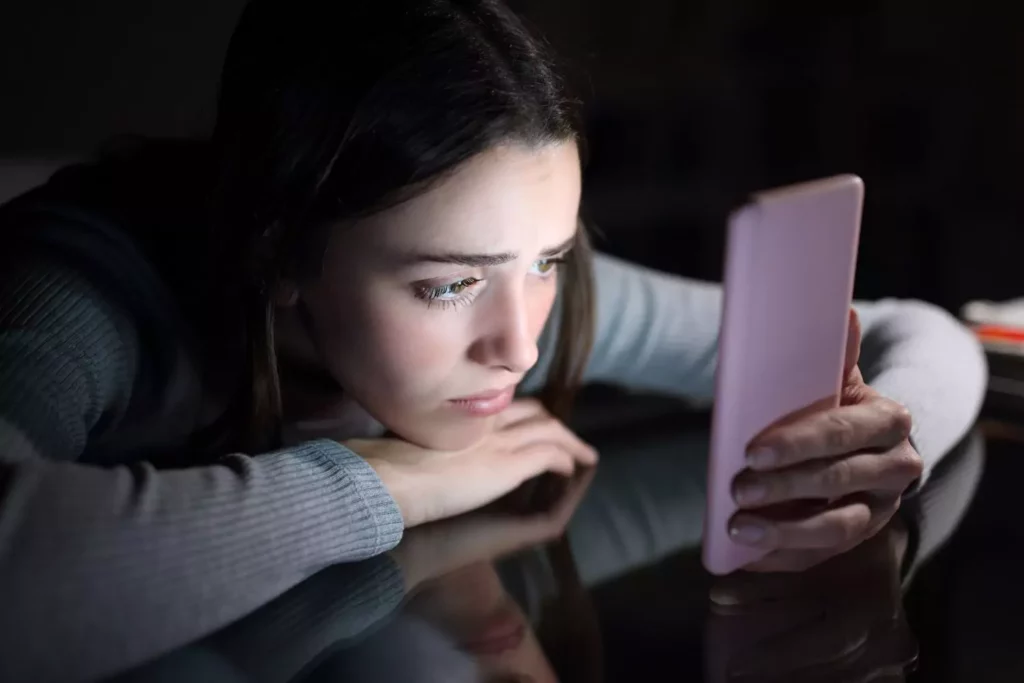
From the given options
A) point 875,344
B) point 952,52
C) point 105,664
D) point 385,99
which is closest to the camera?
point 105,664

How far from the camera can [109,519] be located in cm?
50

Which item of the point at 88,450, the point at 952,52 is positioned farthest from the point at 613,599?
the point at 952,52

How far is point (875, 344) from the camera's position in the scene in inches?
33.3

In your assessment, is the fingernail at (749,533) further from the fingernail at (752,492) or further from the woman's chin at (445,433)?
the woman's chin at (445,433)

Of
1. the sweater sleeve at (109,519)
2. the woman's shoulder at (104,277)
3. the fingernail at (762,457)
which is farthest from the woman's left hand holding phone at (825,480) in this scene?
the woman's shoulder at (104,277)

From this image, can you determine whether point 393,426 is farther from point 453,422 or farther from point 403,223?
point 403,223

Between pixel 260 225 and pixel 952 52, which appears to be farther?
pixel 952 52

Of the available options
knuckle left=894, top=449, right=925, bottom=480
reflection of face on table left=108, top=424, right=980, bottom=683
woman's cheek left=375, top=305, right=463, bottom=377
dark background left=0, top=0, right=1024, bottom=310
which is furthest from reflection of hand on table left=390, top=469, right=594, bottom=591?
dark background left=0, top=0, right=1024, bottom=310

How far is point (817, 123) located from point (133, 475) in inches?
35.9

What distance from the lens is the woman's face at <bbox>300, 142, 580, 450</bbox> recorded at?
0.59m

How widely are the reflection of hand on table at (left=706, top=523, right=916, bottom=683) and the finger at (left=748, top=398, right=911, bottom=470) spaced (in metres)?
0.07

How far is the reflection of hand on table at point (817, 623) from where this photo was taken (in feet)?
1.65

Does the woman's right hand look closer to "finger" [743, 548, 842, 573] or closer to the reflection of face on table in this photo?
the reflection of face on table

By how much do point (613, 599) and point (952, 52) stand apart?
2.91 feet
